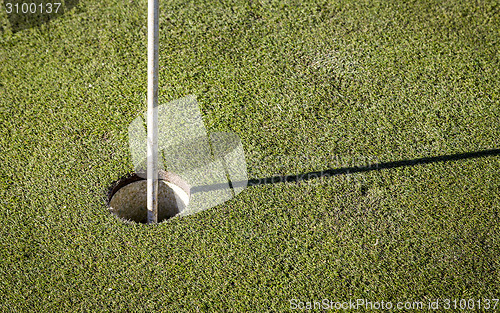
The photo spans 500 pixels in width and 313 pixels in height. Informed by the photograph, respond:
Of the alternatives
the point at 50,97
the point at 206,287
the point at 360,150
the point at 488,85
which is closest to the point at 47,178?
the point at 50,97

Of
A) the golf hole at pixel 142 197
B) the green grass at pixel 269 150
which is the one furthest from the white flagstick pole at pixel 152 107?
the golf hole at pixel 142 197

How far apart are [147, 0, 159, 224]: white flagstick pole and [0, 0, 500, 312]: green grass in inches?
8.0

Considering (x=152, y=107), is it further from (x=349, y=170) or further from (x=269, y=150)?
(x=349, y=170)

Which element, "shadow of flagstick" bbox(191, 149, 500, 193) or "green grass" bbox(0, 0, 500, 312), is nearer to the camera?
"green grass" bbox(0, 0, 500, 312)

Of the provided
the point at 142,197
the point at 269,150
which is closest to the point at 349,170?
the point at 269,150

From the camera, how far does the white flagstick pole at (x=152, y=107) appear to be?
3.18 m

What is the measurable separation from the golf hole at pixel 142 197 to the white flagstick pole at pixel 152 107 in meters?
0.31

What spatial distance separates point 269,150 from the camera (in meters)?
4.35

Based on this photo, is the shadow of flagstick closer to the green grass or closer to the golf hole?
the green grass

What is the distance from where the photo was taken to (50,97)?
464cm

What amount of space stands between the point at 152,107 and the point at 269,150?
116cm

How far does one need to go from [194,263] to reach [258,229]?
489 mm

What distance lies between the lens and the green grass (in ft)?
11.9

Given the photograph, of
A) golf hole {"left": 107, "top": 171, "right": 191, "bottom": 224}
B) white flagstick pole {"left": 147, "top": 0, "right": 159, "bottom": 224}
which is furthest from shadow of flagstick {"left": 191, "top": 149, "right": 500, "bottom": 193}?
white flagstick pole {"left": 147, "top": 0, "right": 159, "bottom": 224}
